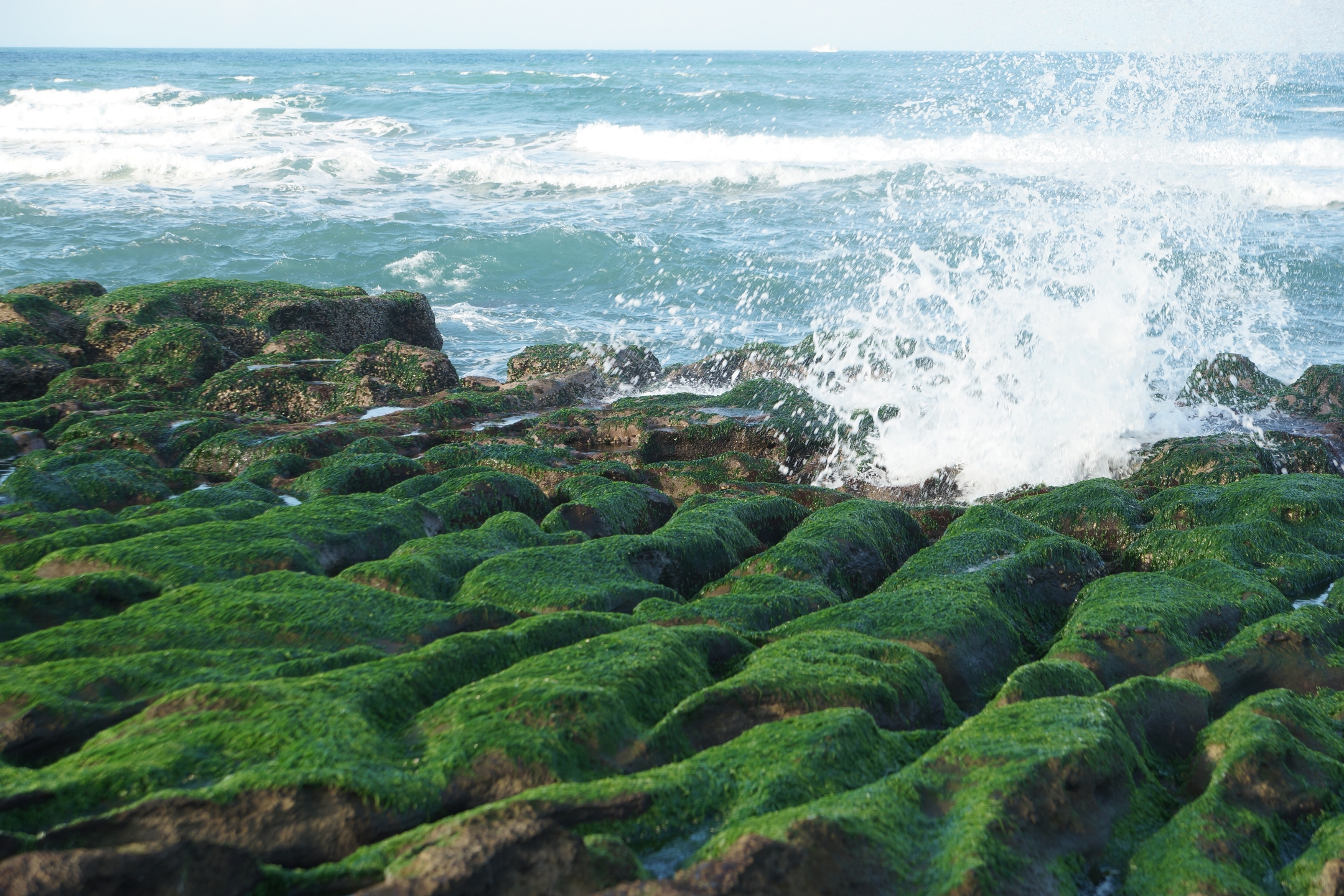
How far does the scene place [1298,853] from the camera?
9.83 feet

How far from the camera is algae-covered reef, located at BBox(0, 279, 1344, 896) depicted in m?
2.63

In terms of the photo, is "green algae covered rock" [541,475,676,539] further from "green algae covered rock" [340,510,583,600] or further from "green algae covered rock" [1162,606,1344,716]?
"green algae covered rock" [1162,606,1344,716]

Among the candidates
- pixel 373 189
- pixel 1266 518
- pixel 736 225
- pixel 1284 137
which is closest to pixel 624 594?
pixel 1266 518

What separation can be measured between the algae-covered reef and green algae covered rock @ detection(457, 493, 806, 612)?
0.03 metres

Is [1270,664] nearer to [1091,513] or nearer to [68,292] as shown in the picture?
[1091,513]

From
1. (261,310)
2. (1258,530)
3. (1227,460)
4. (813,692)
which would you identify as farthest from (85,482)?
(1227,460)

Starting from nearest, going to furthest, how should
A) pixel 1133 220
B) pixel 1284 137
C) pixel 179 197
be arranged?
pixel 1133 220
pixel 179 197
pixel 1284 137

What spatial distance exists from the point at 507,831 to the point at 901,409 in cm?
704

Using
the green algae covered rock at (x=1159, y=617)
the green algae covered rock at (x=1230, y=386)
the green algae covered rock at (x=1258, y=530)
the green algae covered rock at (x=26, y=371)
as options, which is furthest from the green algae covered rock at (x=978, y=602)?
the green algae covered rock at (x=26, y=371)

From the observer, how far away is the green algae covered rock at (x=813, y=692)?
342 cm

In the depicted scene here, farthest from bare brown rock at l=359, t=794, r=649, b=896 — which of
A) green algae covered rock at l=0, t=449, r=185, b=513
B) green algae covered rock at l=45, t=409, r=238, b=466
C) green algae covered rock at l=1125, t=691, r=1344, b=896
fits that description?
green algae covered rock at l=45, t=409, r=238, b=466

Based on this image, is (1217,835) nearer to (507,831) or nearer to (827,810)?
(827,810)

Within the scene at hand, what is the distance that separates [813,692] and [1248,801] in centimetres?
146

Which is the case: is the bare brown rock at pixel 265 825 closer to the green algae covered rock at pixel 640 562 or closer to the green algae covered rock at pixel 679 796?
the green algae covered rock at pixel 679 796
